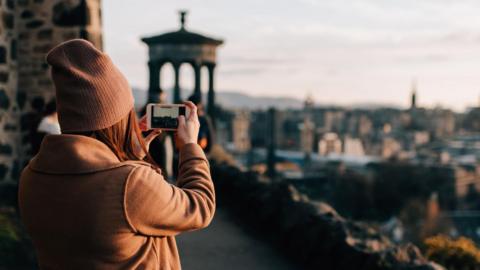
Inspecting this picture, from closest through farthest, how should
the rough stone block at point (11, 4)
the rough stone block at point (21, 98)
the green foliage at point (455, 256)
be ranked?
1. the rough stone block at point (11, 4)
2. the rough stone block at point (21, 98)
3. the green foliage at point (455, 256)

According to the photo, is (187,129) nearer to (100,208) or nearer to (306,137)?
(100,208)

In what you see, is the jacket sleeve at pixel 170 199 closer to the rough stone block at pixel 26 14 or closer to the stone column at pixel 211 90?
the rough stone block at pixel 26 14

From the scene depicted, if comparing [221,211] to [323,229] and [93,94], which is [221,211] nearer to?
[323,229]

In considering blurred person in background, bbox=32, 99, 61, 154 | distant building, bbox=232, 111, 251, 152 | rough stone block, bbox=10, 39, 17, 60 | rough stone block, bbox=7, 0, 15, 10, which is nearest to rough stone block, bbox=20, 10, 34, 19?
rough stone block, bbox=7, 0, 15, 10

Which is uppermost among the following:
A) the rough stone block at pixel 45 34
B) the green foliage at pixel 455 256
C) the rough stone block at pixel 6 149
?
the rough stone block at pixel 45 34

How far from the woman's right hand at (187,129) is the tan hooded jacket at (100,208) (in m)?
0.16

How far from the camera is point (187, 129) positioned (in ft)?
6.61

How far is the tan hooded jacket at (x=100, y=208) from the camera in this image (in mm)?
1735

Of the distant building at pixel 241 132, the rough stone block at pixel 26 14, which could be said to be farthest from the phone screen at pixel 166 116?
the distant building at pixel 241 132

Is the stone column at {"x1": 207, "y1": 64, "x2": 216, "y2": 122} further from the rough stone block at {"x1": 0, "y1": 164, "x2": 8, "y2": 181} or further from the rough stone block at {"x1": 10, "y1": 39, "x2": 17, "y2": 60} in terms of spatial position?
the rough stone block at {"x1": 0, "y1": 164, "x2": 8, "y2": 181}

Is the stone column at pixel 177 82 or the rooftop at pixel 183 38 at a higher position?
the rooftop at pixel 183 38

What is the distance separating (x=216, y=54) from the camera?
563 inches

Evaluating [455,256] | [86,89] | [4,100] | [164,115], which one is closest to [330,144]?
[455,256]

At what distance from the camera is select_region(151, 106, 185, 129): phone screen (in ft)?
6.72
